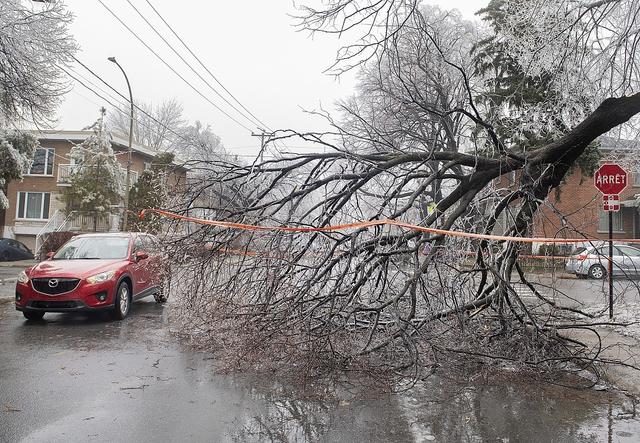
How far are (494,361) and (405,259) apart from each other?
4.90 feet

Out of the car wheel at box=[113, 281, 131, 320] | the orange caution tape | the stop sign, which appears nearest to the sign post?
the stop sign

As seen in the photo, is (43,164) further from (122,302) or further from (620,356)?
(620,356)

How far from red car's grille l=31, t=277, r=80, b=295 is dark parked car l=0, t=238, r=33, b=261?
60.4 ft

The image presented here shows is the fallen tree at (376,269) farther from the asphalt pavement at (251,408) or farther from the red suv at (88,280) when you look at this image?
the red suv at (88,280)

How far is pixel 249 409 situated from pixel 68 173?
29.1 m

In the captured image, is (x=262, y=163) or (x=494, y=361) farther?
(x=262, y=163)

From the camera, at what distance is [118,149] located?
3453cm

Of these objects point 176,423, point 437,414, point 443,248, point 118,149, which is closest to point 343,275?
point 443,248

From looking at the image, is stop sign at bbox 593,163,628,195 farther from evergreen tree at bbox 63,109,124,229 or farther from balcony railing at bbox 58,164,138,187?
balcony railing at bbox 58,164,138,187

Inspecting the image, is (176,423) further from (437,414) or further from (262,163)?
(262,163)

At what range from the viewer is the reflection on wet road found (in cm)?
430

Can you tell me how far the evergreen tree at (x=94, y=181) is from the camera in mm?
25031

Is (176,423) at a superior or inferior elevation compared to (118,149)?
inferior

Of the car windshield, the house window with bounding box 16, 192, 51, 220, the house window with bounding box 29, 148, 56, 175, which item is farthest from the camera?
the house window with bounding box 29, 148, 56, 175
